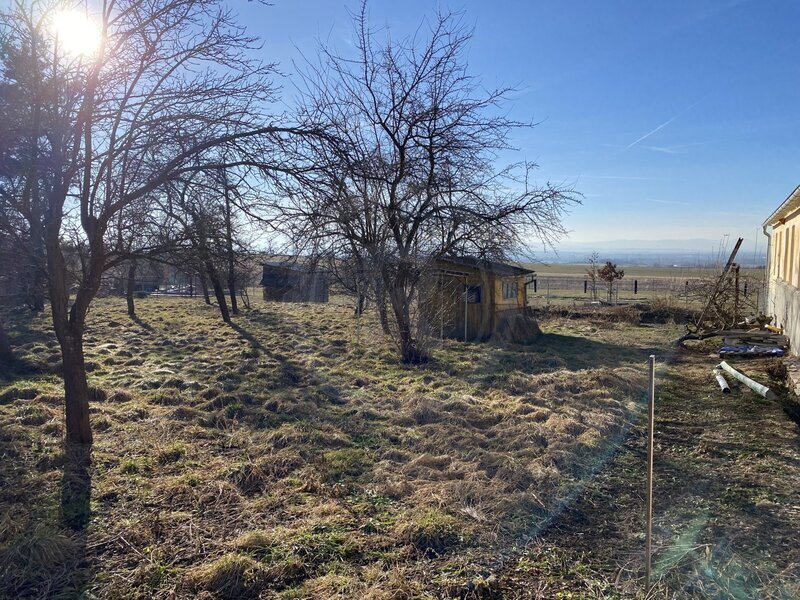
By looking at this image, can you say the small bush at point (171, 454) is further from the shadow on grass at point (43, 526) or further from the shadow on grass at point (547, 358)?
the shadow on grass at point (547, 358)

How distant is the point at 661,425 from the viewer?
7.04 m

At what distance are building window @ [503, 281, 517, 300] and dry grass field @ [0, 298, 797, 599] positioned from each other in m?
6.90

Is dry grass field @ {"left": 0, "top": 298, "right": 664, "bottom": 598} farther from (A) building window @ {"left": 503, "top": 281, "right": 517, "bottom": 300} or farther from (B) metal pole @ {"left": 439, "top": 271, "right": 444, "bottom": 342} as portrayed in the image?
(A) building window @ {"left": 503, "top": 281, "right": 517, "bottom": 300}

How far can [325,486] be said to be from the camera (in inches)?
189

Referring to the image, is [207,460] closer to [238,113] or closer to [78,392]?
[78,392]

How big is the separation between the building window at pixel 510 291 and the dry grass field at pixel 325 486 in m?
6.90

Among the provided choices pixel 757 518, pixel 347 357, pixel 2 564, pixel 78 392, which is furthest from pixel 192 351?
pixel 757 518

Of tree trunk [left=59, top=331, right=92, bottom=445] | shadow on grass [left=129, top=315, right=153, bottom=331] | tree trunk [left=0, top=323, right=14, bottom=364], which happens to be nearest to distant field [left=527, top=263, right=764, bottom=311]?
tree trunk [left=59, top=331, right=92, bottom=445]

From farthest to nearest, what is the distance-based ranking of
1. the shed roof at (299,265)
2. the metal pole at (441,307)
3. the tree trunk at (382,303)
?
the metal pole at (441,307) → the tree trunk at (382,303) → the shed roof at (299,265)

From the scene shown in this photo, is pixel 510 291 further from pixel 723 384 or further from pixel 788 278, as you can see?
pixel 723 384

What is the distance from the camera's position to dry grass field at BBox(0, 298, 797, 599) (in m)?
3.40

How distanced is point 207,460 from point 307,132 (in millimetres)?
3432

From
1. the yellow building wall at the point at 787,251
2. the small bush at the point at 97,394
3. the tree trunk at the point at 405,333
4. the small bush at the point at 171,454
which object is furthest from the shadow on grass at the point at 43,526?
the yellow building wall at the point at 787,251

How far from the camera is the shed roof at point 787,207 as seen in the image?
34.1ft
